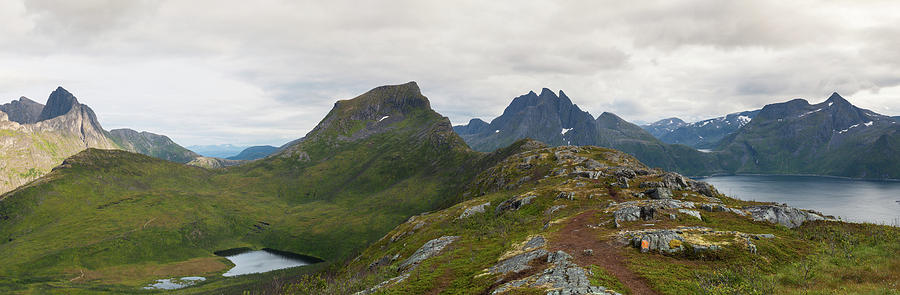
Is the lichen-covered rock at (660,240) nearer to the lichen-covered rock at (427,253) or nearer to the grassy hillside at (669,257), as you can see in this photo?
the grassy hillside at (669,257)

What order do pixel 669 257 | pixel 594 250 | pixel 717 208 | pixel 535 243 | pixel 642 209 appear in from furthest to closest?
pixel 717 208, pixel 642 209, pixel 535 243, pixel 594 250, pixel 669 257

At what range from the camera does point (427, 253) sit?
8194cm

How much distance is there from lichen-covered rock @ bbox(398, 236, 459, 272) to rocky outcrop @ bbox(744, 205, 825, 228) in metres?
61.7

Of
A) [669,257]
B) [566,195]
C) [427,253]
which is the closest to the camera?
[669,257]

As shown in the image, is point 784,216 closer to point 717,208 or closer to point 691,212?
point 717,208

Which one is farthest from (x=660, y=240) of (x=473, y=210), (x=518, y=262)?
(x=473, y=210)

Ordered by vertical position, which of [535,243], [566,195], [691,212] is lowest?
[535,243]

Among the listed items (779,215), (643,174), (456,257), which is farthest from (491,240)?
(643,174)

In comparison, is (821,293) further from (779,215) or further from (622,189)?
(622,189)

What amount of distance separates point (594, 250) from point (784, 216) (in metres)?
37.7

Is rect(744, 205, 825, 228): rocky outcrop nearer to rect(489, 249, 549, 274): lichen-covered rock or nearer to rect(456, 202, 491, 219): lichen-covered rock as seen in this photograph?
rect(489, 249, 549, 274): lichen-covered rock

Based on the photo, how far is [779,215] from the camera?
196 ft

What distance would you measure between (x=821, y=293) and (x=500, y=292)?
91.8 feet

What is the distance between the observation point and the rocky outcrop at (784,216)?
5813cm
